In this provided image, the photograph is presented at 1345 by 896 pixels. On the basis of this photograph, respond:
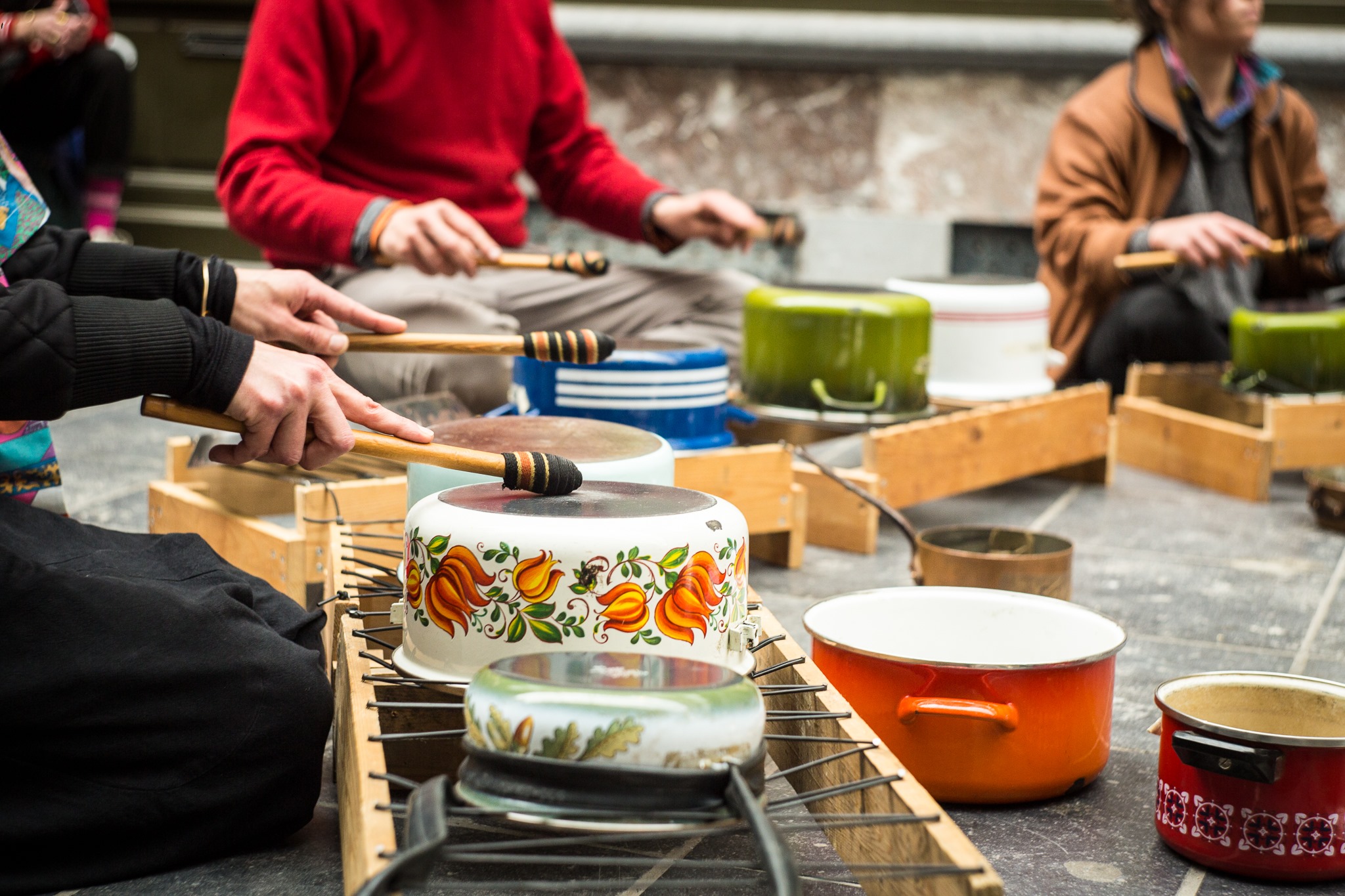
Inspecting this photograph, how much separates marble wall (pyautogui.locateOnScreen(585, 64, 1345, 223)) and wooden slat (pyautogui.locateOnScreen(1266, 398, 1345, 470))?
181cm

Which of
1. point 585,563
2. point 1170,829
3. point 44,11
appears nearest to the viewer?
point 585,563

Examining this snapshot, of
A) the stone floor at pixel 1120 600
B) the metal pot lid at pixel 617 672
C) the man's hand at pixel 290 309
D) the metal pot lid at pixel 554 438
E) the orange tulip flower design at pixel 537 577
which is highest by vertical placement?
the man's hand at pixel 290 309

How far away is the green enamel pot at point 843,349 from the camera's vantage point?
2.63 m

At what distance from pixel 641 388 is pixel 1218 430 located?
154cm

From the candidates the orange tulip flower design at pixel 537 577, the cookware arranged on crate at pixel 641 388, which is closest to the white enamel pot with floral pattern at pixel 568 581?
the orange tulip flower design at pixel 537 577

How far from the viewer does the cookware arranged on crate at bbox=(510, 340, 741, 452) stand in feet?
7.41

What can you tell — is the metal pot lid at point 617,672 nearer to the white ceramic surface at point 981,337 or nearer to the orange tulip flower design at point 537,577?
the orange tulip flower design at point 537,577

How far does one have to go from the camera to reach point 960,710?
1.40 metres

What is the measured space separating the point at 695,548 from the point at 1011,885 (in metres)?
0.43

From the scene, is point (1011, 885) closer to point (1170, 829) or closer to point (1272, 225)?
point (1170, 829)

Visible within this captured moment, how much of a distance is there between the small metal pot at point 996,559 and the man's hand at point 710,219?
96cm

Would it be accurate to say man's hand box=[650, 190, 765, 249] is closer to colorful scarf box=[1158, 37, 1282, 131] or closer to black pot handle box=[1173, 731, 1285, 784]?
colorful scarf box=[1158, 37, 1282, 131]

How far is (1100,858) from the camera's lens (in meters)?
1.39

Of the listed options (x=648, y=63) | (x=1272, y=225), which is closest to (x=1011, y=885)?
(x=1272, y=225)
